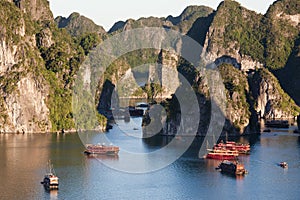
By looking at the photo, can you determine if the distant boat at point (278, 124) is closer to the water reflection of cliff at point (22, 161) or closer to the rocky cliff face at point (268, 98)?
the rocky cliff face at point (268, 98)

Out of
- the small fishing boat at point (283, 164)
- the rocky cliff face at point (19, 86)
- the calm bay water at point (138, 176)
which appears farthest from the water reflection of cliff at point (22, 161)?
the small fishing boat at point (283, 164)

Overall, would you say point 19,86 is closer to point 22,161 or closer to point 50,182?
point 22,161

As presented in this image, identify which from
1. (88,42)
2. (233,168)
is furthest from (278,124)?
(233,168)

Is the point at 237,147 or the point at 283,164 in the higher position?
the point at 237,147

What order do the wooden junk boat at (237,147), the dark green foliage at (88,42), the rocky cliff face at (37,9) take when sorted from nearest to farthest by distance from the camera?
the wooden junk boat at (237,147) < the rocky cliff face at (37,9) < the dark green foliage at (88,42)

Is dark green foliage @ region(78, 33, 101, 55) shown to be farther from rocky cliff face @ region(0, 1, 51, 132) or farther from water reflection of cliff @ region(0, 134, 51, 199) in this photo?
water reflection of cliff @ region(0, 134, 51, 199)

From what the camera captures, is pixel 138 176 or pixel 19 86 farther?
pixel 19 86
